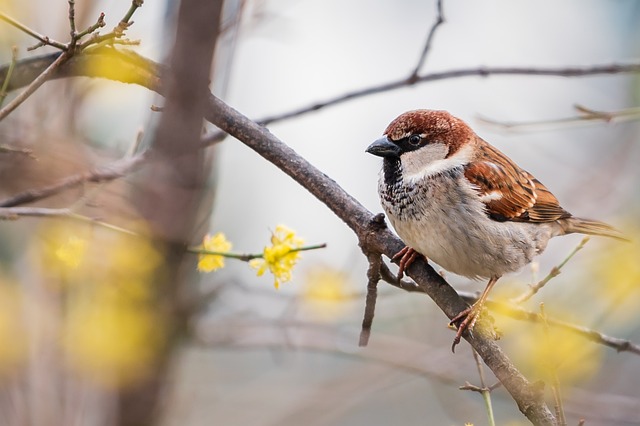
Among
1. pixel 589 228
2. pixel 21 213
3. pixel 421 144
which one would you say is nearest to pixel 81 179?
pixel 21 213

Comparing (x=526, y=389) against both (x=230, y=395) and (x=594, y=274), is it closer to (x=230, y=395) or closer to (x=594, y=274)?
(x=594, y=274)

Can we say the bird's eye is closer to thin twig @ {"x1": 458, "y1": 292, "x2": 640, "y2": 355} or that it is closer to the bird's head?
the bird's head

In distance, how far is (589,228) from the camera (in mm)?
2971

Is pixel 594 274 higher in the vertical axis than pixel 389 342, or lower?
higher

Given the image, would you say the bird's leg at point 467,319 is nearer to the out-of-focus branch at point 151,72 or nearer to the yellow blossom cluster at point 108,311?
the out-of-focus branch at point 151,72

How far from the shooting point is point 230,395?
3668 millimetres

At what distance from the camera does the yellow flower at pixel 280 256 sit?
1.89 m

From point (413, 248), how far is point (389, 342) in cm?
119

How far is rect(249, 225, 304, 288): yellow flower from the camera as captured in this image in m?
1.89

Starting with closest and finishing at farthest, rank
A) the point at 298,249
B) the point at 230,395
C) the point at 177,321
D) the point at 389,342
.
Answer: the point at 298,249 → the point at 177,321 → the point at 389,342 → the point at 230,395

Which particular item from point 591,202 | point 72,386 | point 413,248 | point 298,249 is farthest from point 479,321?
point 591,202

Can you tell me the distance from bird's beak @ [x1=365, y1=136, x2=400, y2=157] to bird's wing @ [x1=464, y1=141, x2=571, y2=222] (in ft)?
0.83

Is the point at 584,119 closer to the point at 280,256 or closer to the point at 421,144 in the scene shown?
the point at 421,144

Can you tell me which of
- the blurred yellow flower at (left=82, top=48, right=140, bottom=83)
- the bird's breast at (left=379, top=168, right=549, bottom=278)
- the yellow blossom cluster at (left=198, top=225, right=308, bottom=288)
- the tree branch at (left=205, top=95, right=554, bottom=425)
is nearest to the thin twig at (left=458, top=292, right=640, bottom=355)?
the tree branch at (left=205, top=95, right=554, bottom=425)
